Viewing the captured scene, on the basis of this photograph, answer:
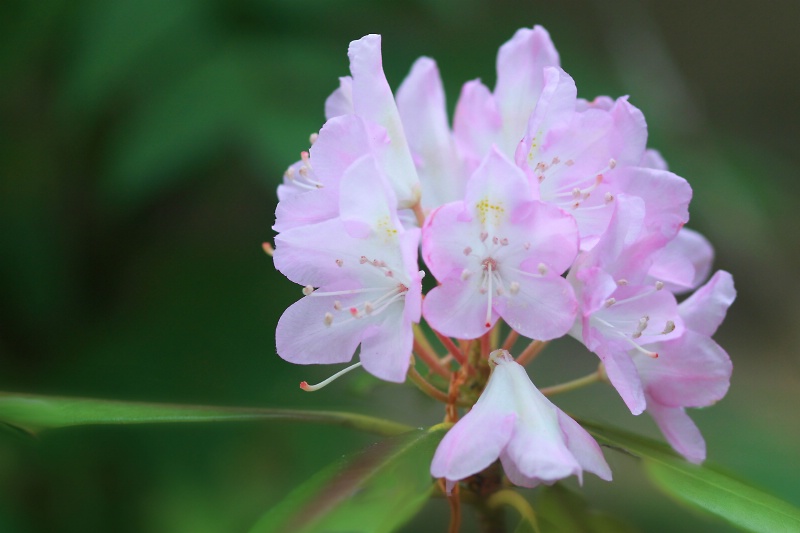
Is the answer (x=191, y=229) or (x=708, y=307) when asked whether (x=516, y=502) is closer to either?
(x=708, y=307)

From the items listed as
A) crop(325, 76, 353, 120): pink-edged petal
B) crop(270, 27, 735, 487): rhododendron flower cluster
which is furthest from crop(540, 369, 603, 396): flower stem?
crop(325, 76, 353, 120): pink-edged petal

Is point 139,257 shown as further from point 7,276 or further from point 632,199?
point 632,199

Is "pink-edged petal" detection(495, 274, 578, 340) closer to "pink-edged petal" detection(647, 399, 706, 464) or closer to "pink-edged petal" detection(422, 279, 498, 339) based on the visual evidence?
"pink-edged petal" detection(422, 279, 498, 339)

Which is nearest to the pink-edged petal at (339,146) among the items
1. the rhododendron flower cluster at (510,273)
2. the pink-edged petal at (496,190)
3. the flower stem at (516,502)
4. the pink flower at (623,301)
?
the rhododendron flower cluster at (510,273)

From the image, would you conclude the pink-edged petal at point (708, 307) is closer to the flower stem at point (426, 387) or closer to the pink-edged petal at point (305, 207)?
the flower stem at point (426, 387)

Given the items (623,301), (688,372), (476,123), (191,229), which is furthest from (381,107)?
(191,229)
